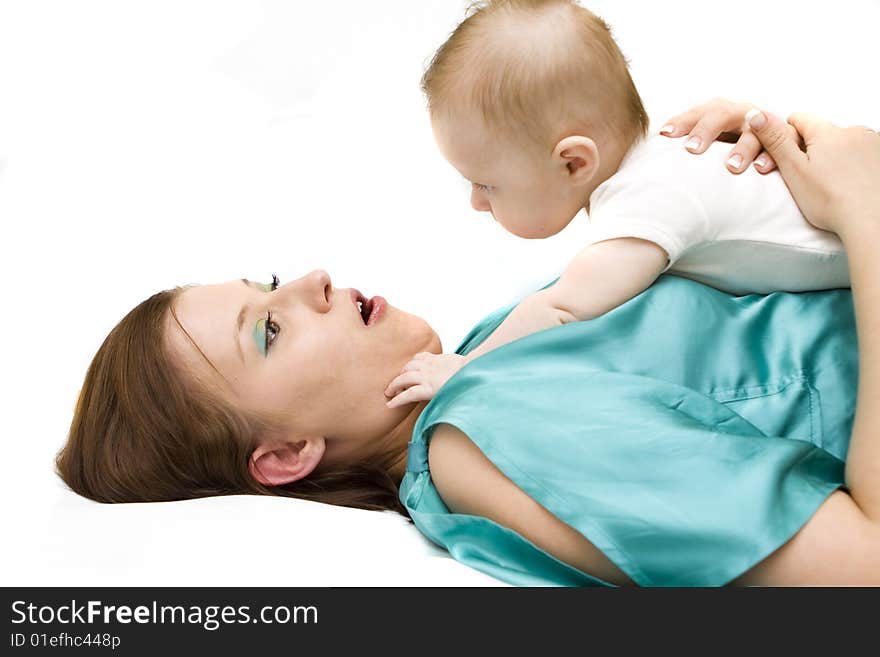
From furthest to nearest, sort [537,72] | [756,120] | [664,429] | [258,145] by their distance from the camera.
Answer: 1. [258,145]
2. [756,120]
3. [537,72]
4. [664,429]

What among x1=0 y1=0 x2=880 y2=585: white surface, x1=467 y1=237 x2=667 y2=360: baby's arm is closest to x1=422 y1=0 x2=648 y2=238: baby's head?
x1=467 y1=237 x2=667 y2=360: baby's arm

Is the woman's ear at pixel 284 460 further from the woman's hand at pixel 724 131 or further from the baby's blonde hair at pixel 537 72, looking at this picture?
the woman's hand at pixel 724 131

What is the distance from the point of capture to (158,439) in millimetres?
1673

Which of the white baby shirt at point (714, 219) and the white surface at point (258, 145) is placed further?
the white surface at point (258, 145)

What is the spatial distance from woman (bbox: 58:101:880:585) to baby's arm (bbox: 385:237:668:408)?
1.5 inches

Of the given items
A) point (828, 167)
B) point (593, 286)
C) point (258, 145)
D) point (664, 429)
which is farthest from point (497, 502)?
point (258, 145)

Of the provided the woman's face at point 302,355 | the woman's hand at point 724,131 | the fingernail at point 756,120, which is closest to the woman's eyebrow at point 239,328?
the woman's face at point 302,355

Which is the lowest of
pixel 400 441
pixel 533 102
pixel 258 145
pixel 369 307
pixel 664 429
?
pixel 400 441

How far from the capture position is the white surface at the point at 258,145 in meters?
2.45

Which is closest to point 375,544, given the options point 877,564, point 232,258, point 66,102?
point 877,564

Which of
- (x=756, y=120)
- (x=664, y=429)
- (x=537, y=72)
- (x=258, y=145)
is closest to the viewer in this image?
(x=664, y=429)

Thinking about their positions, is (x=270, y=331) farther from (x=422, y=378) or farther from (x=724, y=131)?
(x=724, y=131)

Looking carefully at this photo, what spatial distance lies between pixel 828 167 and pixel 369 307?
72 cm

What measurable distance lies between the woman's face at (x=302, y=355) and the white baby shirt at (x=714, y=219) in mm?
377
